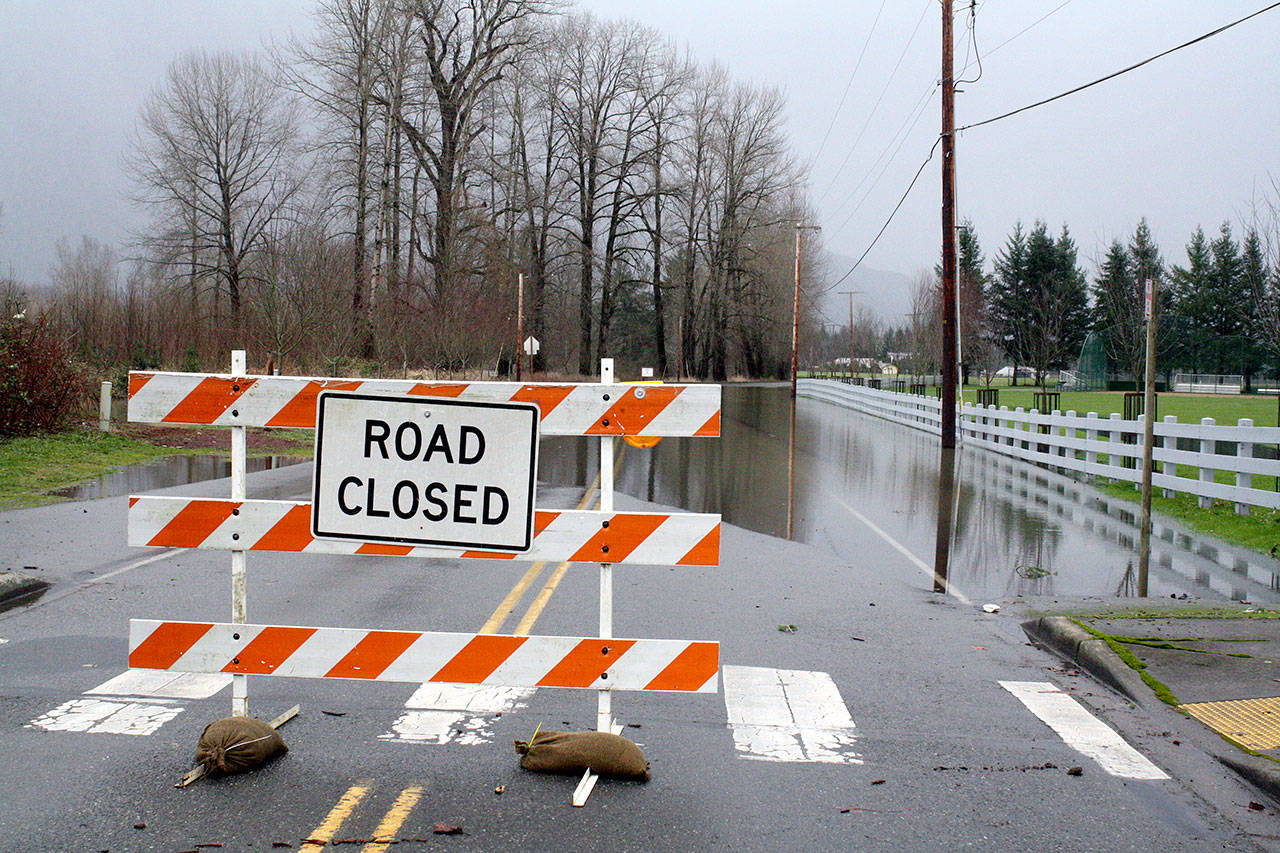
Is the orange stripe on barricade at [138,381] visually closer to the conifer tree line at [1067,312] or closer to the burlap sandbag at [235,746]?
the burlap sandbag at [235,746]

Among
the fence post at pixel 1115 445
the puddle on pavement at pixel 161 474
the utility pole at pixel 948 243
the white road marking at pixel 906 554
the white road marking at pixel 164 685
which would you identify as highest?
the utility pole at pixel 948 243

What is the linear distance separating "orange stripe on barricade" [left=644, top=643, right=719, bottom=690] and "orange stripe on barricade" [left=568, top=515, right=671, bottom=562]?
1.75 ft

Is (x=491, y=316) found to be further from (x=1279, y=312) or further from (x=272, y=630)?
(x=272, y=630)

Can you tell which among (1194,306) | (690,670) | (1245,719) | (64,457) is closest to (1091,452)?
(1245,719)

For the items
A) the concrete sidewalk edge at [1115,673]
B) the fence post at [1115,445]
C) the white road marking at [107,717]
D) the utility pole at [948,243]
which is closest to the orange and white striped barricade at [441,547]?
the white road marking at [107,717]

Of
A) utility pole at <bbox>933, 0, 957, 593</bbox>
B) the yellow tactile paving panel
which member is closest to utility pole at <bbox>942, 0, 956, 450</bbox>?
utility pole at <bbox>933, 0, 957, 593</bbox>

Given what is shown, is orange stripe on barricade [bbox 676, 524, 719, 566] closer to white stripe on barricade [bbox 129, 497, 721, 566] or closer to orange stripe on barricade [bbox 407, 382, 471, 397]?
white stripe on barricade [bbox 129, 497, 721, 566]

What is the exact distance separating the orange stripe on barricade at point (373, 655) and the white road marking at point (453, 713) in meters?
0.54

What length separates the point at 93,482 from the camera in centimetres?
1577

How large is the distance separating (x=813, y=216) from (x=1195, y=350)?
32264 mm

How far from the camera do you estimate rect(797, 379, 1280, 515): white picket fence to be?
13602 millimetres

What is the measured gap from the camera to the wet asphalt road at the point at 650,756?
407 centimetres

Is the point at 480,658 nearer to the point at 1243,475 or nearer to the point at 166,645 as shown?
the point at 166,645

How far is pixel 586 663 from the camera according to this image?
182 inches
